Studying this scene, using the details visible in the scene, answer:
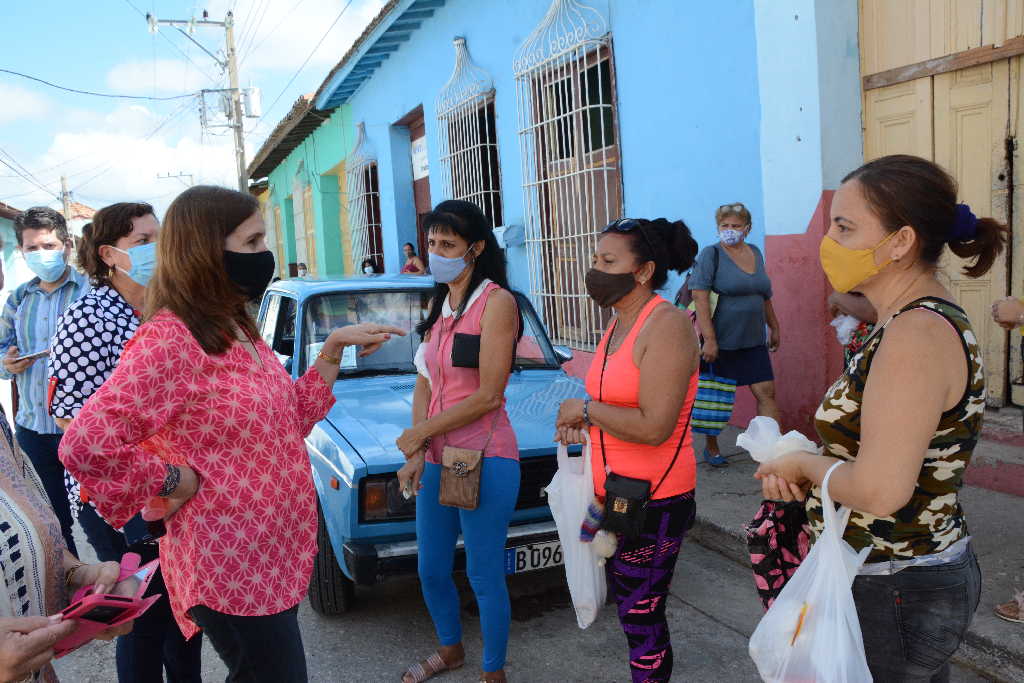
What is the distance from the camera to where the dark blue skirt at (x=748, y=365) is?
523 cm

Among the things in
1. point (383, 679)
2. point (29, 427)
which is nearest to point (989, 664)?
point (383, 679)

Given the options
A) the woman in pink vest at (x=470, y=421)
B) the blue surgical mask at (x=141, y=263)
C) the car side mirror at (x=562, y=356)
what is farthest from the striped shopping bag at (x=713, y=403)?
the blue surgical mask at (x=141, y=263)

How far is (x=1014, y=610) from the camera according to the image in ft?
10.3

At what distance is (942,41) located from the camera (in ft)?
15.7

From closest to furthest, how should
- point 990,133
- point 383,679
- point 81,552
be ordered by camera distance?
point 383,679 → point 990,133 → point 81,552

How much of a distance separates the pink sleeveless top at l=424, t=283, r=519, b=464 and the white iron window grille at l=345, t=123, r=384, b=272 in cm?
1193

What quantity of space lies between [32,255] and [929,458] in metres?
3.83

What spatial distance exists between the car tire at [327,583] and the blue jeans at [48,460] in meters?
1.17

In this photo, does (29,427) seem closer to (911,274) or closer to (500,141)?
(911,274)

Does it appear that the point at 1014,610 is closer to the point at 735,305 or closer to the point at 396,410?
the point at 735,305

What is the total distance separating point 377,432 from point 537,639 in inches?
46.8

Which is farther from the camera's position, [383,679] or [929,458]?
[383,679]

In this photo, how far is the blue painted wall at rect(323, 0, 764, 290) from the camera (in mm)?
5840

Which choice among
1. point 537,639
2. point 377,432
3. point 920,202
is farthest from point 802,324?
point 920,202
